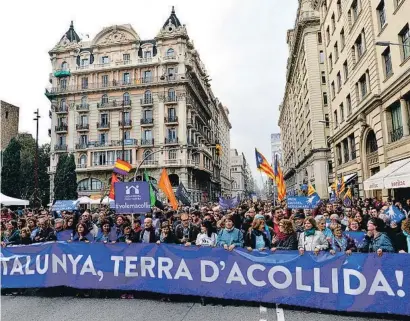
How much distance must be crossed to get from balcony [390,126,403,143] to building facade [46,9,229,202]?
3384 centimetres

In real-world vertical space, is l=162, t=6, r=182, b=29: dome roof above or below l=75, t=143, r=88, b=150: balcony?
above

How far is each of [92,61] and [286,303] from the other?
186 feet

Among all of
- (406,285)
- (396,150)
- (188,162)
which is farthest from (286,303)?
(188,162)

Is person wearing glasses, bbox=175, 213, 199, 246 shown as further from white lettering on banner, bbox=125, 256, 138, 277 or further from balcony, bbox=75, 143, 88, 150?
balcony, bbox=75, 143, 88, 150

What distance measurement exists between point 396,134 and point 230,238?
51.4 ft

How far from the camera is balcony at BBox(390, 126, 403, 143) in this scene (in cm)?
1834

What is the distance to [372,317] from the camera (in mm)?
5809

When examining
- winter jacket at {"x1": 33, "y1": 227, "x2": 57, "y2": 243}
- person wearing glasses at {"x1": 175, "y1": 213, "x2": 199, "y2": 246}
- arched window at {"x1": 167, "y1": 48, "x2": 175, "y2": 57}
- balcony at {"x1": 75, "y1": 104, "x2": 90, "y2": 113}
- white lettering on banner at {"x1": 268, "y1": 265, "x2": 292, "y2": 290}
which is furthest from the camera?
balcony at {"x1": 75, "y1": 104, "x2": 90, "y2": 113}

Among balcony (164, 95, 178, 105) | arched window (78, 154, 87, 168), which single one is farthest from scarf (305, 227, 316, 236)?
arched window (78, 154, 87, 168)

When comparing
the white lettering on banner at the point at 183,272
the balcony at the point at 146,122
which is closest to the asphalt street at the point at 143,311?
the white lettering on banner at the point at 183,272

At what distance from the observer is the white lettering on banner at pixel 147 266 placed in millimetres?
7111

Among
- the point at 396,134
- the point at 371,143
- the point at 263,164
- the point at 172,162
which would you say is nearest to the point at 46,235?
the point at 263,164

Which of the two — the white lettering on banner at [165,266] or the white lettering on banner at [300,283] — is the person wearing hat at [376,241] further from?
the white lettering on banner at [165,266]

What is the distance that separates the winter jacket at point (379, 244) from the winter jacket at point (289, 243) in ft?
4.03
